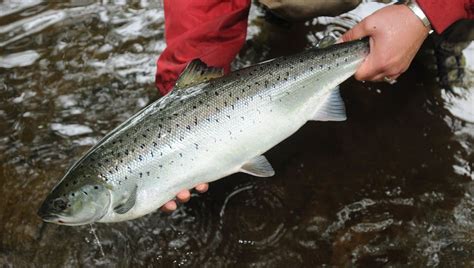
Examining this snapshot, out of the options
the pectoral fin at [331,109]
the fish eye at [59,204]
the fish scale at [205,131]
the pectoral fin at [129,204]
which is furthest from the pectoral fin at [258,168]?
the fish eye at [59,204]

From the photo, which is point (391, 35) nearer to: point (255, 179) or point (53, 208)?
point (255, 179)

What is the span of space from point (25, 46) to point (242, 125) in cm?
224

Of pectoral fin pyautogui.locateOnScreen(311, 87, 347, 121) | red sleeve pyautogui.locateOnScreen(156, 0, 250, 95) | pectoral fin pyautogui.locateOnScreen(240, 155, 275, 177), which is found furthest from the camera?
red sleeve pyautogui.locateOnScreen(156, 0, 250, 95)

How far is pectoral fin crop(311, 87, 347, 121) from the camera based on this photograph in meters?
2.31

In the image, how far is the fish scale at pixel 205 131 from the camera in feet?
6.64

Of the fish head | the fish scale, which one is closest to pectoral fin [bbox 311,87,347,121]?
the fish scale

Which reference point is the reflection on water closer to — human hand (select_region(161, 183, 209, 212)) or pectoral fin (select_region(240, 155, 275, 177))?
human hand (select_region(161, 183, 209, 212))

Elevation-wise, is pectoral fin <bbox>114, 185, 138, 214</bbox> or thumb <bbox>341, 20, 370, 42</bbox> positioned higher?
thumb <bbox>341, 20, 370, 42</bbox>

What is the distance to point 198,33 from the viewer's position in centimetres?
247

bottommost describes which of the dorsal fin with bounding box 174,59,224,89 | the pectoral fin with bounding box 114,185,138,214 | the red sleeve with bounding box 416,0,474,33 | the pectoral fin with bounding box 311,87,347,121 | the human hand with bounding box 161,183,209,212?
the human hand with bounding box 161,183,209,212

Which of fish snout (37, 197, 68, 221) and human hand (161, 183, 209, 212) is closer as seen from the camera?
fish snout (37, 197, 68, 221)

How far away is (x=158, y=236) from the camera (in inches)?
103

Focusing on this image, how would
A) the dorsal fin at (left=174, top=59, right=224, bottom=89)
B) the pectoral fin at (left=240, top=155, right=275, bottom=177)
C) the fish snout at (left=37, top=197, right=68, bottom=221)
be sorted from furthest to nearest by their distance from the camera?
the pectoral fin at (left=240, top=155, right=275, bottom=177), the dorsal fin at (left=174, top=59, right=224, bottom=89), the fish snout at (left=37, top=197, right=68, bottom=221)

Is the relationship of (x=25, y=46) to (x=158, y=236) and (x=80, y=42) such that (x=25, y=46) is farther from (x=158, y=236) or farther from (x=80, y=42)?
(x=158, y=236)
